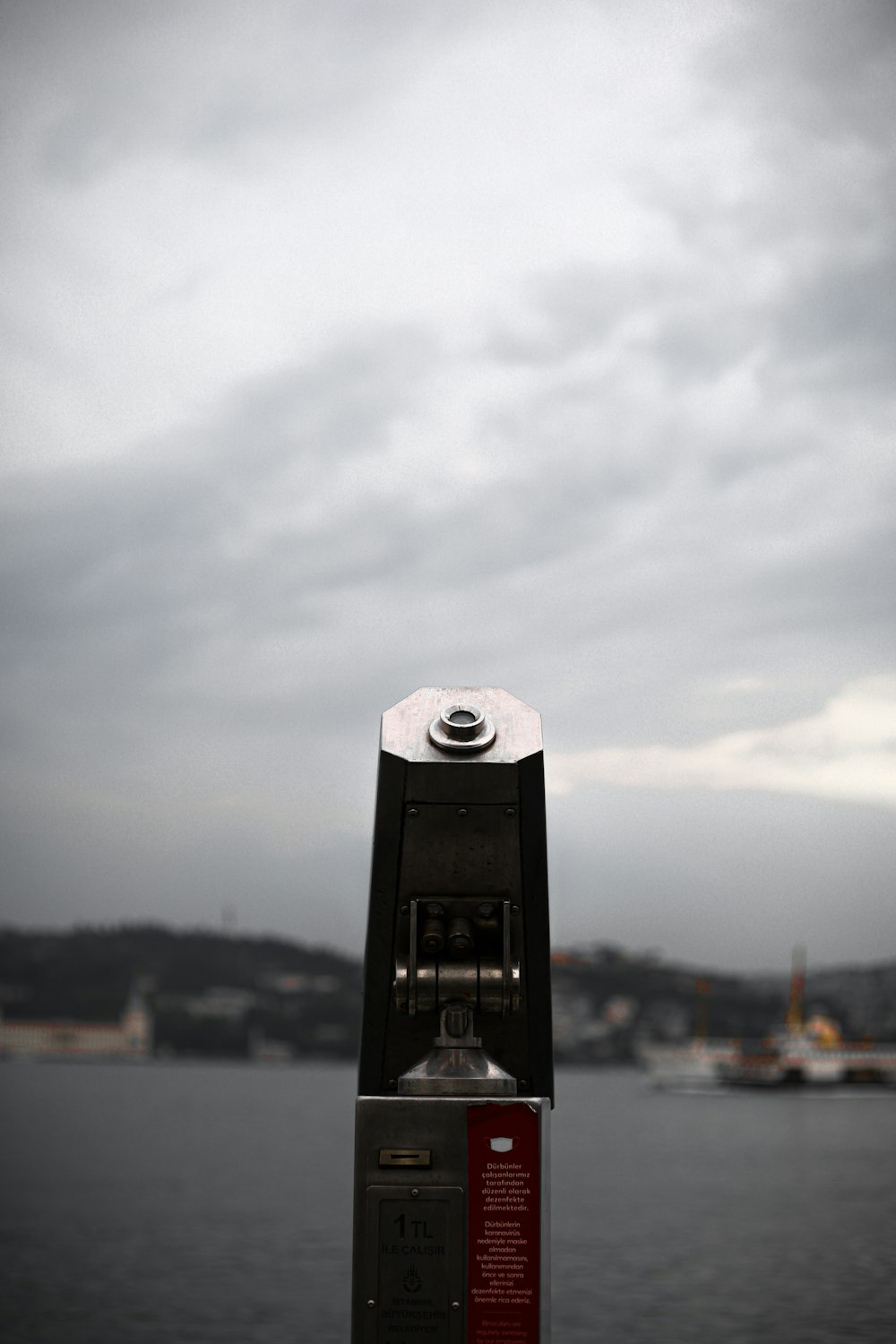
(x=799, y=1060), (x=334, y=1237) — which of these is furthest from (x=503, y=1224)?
(x=799, y=1060)

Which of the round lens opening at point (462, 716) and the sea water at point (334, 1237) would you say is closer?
the round lens opening at point (462, 716)

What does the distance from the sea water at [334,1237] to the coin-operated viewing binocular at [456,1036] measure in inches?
970

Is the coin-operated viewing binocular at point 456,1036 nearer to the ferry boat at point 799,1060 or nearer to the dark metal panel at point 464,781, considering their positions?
the dark metal panel at point 464,781

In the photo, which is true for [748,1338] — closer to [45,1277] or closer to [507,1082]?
[45,1277]

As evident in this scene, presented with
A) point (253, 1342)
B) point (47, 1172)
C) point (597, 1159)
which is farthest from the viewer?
point (597, 1159)

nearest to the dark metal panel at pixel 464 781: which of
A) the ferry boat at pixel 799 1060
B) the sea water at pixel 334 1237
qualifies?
the sea water at pixel 334 1237

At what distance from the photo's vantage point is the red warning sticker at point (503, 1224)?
484 cm

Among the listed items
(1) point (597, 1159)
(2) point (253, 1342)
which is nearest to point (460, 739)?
(2) point (253, 1342)

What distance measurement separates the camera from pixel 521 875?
526 cm

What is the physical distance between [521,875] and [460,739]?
19.5 inches

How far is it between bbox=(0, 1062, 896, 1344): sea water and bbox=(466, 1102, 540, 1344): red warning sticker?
81.3 feet

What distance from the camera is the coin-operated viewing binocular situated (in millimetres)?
4863

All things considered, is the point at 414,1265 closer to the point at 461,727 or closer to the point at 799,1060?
the point at 461,727

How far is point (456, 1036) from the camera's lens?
17.0 feet
